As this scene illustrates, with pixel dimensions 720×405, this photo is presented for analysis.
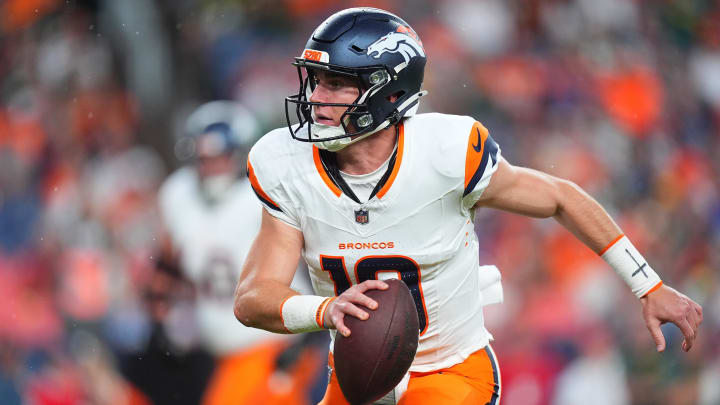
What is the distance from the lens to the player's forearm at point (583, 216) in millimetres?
2344

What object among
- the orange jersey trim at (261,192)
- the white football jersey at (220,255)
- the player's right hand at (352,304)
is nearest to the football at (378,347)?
the player's right hand at (352,304)

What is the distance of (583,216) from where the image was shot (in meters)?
2.35

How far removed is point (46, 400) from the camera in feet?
15.6

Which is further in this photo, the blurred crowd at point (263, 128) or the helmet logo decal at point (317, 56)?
the blurred crowd at point (263, 128)

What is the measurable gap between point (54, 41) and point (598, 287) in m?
3.39

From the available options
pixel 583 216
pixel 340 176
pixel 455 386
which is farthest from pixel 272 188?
pixel 583 216

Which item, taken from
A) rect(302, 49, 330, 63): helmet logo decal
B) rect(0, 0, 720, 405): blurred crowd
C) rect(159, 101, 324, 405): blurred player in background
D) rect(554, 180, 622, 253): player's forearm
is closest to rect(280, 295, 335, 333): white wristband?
rect(302, 49, 330, 63): helmet logo decal

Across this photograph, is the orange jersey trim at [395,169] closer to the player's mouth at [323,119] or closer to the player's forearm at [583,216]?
the player's mouth at [323,119]

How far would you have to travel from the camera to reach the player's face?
2.22 meters

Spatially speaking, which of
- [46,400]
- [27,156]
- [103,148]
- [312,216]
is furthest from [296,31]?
[312,216]

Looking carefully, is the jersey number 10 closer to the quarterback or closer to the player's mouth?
the quarterback

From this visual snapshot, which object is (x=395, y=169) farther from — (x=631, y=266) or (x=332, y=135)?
(x=631, y=266)

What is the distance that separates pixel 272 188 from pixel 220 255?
2.46 metres

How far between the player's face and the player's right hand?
1.67ft
